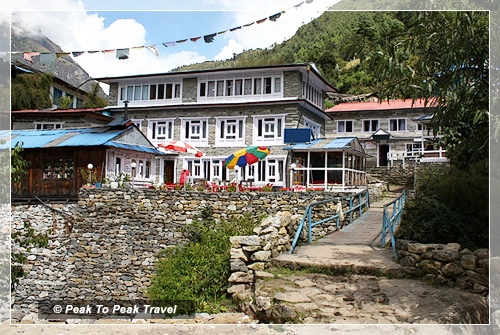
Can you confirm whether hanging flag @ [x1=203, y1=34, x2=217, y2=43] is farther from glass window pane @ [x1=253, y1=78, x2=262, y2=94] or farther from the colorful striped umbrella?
glass window pane @ [x1=253, y1=78, x2=262, y2=94]

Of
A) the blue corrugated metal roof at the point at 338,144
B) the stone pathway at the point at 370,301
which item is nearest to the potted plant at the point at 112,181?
the blue corrugated metal roof at the point at 338,144

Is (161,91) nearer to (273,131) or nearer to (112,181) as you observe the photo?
(273,131)

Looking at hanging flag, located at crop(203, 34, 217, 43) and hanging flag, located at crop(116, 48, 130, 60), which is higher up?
hanging flag, located at crop(203, 34, 217, 43)

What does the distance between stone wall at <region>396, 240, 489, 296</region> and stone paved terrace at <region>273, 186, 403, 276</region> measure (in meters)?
0.36

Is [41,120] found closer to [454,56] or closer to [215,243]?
[215,243]

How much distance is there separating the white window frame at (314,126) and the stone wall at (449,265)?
59.9 feet

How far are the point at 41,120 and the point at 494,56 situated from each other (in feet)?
93.0

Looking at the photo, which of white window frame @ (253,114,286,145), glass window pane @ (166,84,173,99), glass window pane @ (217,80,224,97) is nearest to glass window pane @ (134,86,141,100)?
glass window pane @ (166,84,173,99)

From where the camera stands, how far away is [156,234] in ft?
59.3

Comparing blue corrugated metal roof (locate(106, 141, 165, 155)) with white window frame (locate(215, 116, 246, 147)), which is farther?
white window frame (locate(215, 116, 246, 147))

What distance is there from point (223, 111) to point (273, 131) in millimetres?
3776

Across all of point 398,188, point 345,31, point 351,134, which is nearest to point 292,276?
point 398,188

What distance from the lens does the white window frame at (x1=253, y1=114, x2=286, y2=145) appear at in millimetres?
24750

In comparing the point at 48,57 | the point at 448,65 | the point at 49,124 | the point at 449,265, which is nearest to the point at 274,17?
the point at 448,65
